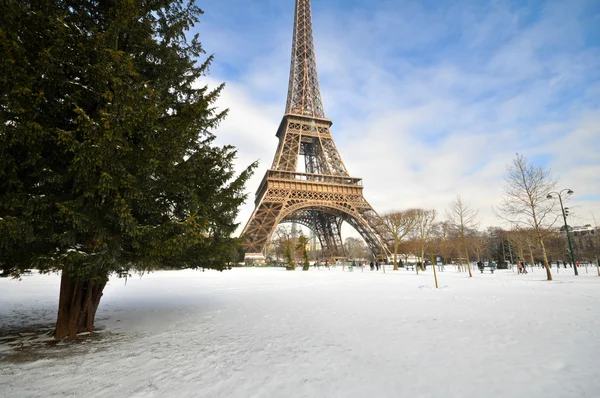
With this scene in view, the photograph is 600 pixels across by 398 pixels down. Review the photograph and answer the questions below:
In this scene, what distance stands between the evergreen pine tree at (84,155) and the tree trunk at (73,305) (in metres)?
0.02

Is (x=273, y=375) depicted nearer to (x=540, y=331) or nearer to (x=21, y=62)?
(x=540, y=331)

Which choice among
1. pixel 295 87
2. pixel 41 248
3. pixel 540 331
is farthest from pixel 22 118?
pixel 295 87

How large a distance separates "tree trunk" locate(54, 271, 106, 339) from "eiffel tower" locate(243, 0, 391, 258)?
26194mm

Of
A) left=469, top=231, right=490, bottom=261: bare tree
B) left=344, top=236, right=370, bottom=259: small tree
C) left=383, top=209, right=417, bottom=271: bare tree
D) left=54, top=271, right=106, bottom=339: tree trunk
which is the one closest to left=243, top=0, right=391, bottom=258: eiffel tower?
left=383, top=209, right=417, bottom=271: bare tree

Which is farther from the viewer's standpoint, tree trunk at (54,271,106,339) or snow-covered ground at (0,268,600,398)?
tree trunk at (54,271,106,339)

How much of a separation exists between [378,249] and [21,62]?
38.9 m

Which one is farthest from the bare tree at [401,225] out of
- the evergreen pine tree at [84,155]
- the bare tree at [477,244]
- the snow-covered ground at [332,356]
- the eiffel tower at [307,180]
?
the evergreen pine tree at [84,155]

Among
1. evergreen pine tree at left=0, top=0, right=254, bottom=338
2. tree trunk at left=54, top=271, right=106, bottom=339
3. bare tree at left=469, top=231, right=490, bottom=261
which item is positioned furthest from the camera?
bare tree at left=469, top=231, right=490, bottom=261

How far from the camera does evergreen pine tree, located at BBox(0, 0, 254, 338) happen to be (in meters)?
4.12

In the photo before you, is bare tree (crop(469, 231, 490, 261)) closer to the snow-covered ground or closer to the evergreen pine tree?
the snow-covered ground

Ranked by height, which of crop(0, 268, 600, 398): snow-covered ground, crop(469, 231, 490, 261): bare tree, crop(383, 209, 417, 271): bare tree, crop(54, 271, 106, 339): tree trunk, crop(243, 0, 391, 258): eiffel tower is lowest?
crop(0, 268, 600, 398): snow-covered ground

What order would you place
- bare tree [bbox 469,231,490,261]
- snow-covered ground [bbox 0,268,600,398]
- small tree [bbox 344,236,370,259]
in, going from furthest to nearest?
small tree [bbox 344,236,370,259]
bare tree [bbox 469,231,490,261]
snow-covered ground [bbox 0,268,600,398]

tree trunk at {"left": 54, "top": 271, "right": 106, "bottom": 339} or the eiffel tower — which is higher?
the eiffel tower

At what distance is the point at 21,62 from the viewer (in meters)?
4.07
